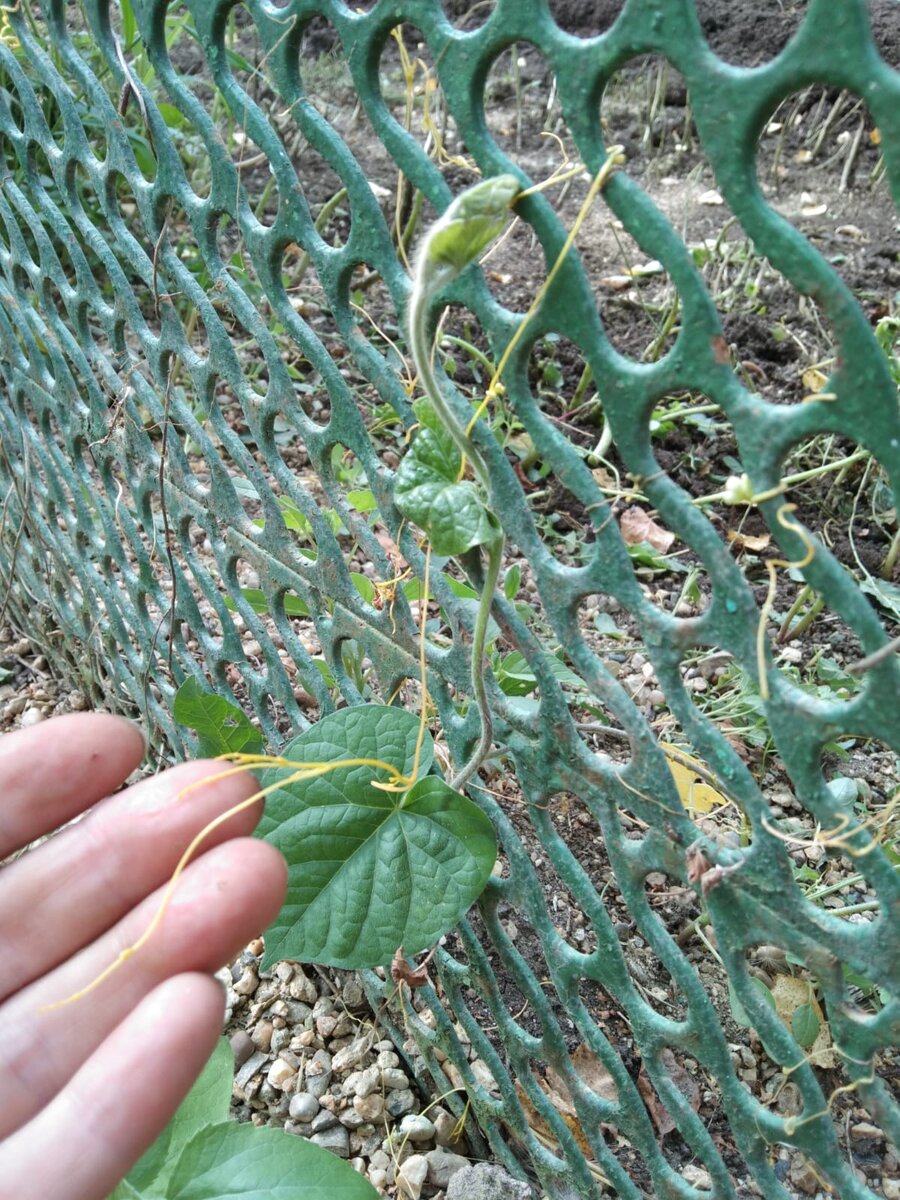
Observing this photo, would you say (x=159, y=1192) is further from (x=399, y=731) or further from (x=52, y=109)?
(x=52, y=109)

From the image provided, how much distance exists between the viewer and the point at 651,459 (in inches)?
25.0

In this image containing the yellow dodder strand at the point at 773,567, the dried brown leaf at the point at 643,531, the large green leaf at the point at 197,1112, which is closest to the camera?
the yellow dodder strand at the point at 773,567

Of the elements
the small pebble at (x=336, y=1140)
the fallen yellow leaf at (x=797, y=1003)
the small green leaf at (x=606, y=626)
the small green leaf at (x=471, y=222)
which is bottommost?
the fallen yellow leaf at (x=797, y=1003)

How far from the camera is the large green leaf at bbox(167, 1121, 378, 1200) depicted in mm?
901

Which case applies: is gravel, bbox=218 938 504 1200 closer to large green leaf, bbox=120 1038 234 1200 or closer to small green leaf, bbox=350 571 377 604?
large green leaf, bbox=120 1038 234 1200

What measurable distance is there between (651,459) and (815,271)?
0.16 metres

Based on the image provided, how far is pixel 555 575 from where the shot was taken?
0.76m

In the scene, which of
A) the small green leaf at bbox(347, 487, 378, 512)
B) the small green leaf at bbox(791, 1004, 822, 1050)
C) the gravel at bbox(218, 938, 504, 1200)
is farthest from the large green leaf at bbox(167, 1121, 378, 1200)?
the small green leaf at bbox(347, 487, 378, 512)

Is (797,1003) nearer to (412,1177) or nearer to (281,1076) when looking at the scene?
(412,1177)

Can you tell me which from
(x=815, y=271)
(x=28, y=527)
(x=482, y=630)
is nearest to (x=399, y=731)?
(x=482, y=630)

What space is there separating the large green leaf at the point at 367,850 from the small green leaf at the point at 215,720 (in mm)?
223

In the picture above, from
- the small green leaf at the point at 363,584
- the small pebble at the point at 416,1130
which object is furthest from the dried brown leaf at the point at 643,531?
the small pebble at the point at 416,1130

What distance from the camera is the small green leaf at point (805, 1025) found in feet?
3.62

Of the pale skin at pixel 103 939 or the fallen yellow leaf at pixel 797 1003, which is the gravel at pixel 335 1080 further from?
the pale skin at pixel 103 939
